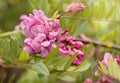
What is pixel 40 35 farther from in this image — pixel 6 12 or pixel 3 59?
pixel 6 12

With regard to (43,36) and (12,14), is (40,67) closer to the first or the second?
(43,36)

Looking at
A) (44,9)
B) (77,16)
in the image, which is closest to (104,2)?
(77,16)

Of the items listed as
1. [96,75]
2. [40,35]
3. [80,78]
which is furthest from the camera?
[80,78]

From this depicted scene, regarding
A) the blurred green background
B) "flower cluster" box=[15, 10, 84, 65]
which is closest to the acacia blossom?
"flower cluster" box=[15, 10, 84, 65]

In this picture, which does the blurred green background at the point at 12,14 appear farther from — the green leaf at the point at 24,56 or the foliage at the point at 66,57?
the green leaf at the point at 24,56

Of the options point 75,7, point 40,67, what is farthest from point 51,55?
point 75,7

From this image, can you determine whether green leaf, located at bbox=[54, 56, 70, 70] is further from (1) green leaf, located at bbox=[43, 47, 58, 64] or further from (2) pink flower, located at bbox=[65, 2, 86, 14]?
(2) pink flower, located at bbox=[65, 2, 86, 14]

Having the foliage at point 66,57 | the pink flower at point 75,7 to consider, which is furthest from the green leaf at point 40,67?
the pink flower at point 75,7
